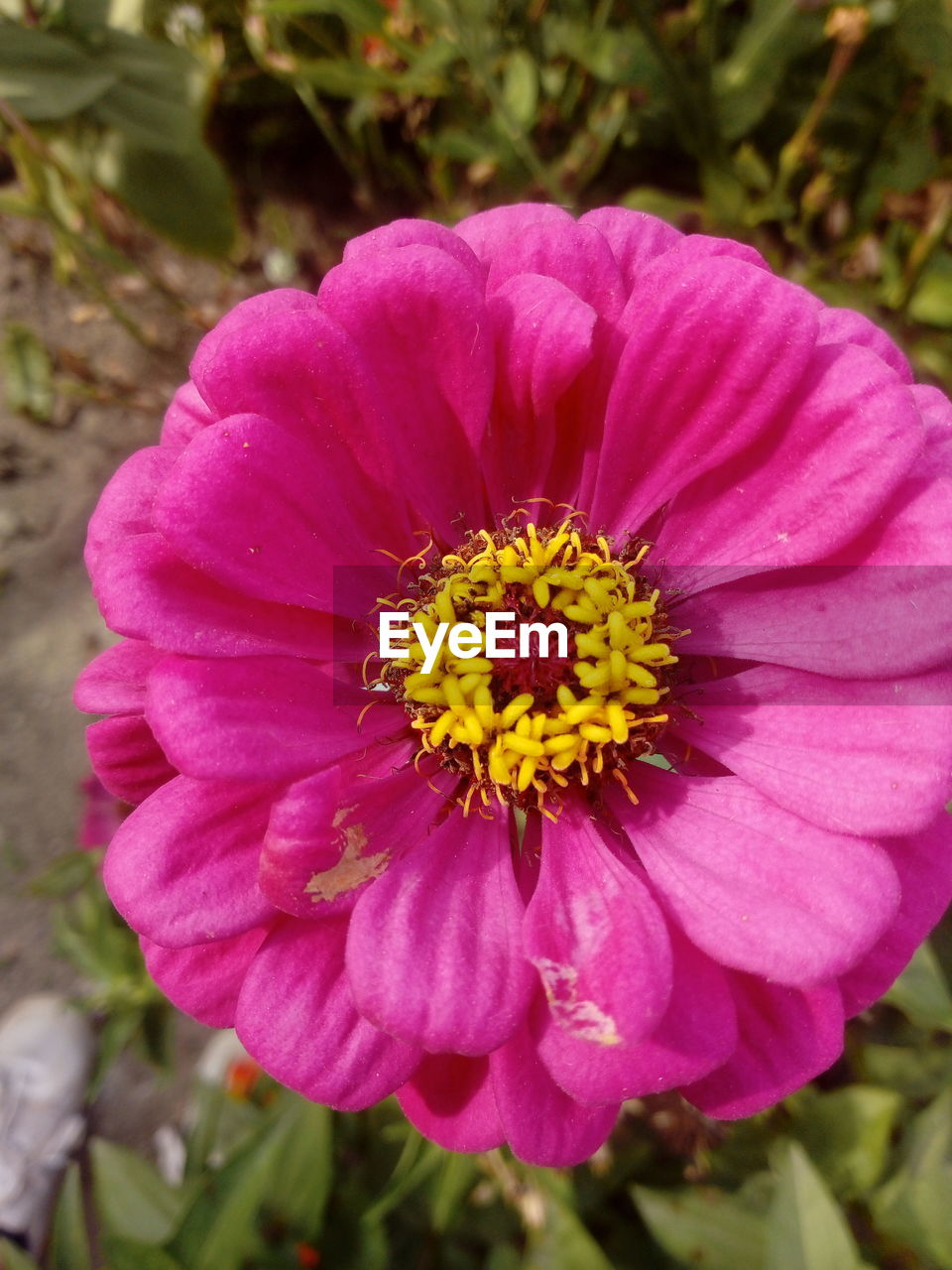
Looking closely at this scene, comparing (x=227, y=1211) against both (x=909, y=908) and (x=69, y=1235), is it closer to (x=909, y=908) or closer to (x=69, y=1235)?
(x=69, y=1235)

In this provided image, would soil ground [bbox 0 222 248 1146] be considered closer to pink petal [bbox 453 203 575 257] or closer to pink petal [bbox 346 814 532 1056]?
pink petal [bbox 453 203 575 257]

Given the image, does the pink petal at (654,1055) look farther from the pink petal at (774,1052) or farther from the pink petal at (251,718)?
the pink petal at (251,718)

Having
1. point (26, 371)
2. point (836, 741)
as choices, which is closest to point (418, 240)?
point (836, 741)

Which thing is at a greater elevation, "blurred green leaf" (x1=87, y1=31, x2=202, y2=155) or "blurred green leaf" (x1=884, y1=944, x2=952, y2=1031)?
"blurred green leaf" (x1=87, y1=31, x2=202, y2=155)

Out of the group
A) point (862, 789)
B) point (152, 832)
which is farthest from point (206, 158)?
point (862, 789)

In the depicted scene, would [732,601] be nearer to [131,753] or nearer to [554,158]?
[131,753]

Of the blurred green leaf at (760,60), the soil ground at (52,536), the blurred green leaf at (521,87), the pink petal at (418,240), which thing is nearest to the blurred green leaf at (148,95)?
the soil ground at (52,536)

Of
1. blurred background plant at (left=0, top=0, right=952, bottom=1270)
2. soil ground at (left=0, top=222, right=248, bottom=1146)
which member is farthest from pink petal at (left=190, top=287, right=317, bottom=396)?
soil ground at (left=0, top=222, right=248, bottom=1146)
